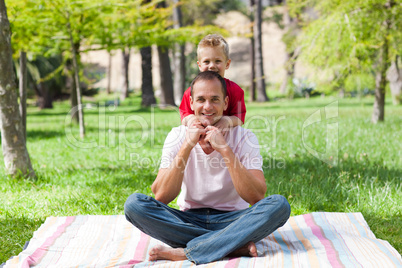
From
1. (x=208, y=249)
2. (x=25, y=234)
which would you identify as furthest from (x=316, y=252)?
(x=25, y=234)

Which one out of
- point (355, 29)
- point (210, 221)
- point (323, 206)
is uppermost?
point (355, 29)

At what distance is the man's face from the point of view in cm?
324

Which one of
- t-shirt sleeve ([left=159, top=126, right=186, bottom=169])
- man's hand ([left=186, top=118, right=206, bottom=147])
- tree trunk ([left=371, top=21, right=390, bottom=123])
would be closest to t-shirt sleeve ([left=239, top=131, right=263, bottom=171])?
man's hand ([left=186, top=118, right=206, bottom=147])

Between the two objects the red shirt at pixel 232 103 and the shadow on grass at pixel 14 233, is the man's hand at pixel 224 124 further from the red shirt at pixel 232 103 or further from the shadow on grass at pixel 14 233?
the shadow on grass at pixel 14 233

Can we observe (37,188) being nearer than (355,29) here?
Yes

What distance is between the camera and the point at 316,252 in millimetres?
3215

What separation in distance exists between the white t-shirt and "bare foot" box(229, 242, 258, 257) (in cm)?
40

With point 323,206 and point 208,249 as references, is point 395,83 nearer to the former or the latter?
point 323,206

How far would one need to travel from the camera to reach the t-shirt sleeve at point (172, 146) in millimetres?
3346

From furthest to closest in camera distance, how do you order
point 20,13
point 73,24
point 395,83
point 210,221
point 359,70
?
point 395,83 → point 359,70 → point 73,24 → point 20,13 → point 210,221

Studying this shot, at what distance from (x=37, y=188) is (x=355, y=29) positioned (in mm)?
7584

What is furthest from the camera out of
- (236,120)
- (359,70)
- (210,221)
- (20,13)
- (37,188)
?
(359,70)

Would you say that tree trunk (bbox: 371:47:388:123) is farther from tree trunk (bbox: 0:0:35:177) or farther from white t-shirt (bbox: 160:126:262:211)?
tree trunk (bbox: 0:0:35:177)

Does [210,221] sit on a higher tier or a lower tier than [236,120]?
lower
